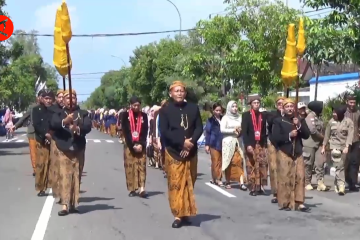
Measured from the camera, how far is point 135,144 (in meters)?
13.2

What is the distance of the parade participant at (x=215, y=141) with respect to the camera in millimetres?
15469

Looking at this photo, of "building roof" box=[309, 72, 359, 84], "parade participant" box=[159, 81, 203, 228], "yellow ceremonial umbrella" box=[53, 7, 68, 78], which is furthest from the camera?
"building roof" box=[309, 72, 359, 84]

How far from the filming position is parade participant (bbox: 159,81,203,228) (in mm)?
9812

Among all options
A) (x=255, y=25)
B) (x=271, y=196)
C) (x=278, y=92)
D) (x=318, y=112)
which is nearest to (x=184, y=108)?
(x=271, y=196)

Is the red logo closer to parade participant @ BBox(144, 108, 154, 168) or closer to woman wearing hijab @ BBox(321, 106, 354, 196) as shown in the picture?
Result: parade participant @ BBox(144, 108, 154, 168)

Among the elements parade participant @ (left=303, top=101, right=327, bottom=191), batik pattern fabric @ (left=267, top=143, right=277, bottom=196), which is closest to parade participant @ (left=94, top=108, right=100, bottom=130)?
parade participant @ (left=303, top=101, right=327, bottom=191)

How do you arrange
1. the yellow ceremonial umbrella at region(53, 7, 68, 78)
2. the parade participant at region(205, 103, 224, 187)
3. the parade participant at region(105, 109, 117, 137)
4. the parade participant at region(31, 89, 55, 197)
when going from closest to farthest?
the yellow ceremonial umbrella at region(53, 7, 68, 78), the parade participant at region(31, 89, 55, 197), the parade participant at region(205, 103, 224, 187), the parade participant at region(105, 109, 117, 137)

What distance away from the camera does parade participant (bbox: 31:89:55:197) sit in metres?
13.5

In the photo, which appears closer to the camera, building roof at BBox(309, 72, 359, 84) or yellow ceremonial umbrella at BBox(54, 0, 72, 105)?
yellow ceremonial umbrella at BBox(54, 0, 72, 105)

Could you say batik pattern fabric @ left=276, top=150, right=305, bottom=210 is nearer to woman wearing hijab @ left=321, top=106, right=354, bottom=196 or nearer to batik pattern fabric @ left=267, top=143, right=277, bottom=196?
batik pattern fabric @ left=267, top=143, right=277, bottom=196

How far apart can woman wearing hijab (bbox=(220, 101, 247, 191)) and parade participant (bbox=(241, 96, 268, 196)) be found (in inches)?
33.6

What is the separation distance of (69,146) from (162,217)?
179 cm

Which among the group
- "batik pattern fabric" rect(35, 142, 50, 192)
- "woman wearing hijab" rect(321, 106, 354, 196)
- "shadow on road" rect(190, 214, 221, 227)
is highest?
"woman wearing hijab" rect(321, 106, 354, 196)

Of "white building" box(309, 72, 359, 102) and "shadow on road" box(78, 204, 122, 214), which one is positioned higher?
"white building" box(309, 72, 359, 102)
